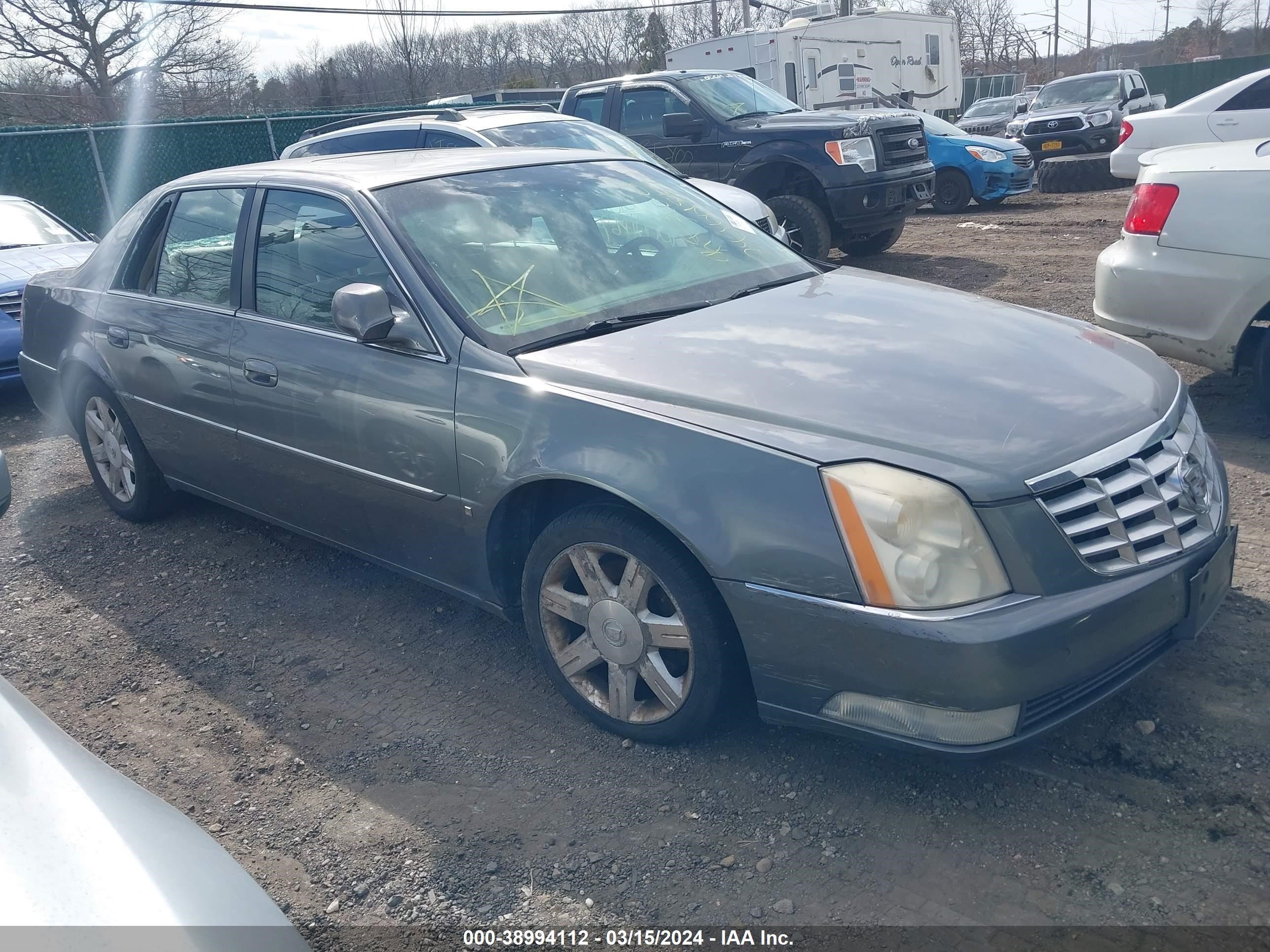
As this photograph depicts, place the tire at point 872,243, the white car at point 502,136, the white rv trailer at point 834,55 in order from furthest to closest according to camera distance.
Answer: the white rv trailer at point 834,55
the tire at point 872,243
the white car at point 502,136

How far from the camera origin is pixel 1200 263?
473 centimetres

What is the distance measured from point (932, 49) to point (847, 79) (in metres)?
5.63

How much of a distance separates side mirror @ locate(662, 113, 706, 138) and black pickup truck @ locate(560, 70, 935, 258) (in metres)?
0.01

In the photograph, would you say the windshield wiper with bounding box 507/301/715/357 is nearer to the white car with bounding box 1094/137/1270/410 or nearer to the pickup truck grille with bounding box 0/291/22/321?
the white car with bounding box 1094/137/1270/410

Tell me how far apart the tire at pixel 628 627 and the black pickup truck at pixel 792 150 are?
23.1 ft

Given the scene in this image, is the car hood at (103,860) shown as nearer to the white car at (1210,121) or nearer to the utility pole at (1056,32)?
the white car at (1210,121)

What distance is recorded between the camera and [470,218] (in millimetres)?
3631

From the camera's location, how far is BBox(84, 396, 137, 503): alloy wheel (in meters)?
4.96

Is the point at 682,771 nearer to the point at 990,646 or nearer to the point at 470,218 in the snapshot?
the point at 990,646

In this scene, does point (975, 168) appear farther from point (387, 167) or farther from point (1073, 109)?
point (387, 167)

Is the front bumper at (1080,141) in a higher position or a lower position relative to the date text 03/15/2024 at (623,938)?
higher

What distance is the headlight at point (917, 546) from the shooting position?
2.43m

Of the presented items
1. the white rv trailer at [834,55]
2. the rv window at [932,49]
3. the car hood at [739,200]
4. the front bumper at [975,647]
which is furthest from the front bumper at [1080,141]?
the front bumper at [975,647]

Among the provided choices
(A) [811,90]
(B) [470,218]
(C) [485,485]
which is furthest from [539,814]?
(A) [811,90]
